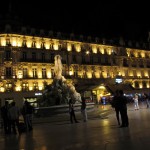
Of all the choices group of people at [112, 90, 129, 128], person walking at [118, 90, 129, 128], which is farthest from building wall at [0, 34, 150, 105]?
person walking at [118, 90, 129, 128]

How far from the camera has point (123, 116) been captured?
44.3 feet

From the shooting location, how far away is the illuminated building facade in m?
51.1

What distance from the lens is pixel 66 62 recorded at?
58719 mm

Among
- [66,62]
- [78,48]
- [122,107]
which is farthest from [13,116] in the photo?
[78,48]

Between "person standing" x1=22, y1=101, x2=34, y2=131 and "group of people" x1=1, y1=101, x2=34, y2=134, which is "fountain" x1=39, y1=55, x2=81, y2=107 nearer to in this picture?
"person standing" x1=22, y1=101, x2=34, y2=131

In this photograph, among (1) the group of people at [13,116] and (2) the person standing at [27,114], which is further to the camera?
(2) the person standing at [27,114]

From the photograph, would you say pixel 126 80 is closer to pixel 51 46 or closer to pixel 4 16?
pixel 51 46

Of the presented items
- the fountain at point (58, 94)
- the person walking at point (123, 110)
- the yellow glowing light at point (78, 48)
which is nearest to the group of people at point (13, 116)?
the person walking at point (123, 110)

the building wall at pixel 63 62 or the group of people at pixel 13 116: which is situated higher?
the building wall at pixel 63 62

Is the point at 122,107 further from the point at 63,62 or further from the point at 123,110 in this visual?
the point at 63,62

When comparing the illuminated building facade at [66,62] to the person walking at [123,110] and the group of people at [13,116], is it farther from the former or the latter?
the person walking at [123,110]

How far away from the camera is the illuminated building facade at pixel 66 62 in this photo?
5106 centimetres

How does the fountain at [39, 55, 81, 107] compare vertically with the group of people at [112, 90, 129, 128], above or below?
above

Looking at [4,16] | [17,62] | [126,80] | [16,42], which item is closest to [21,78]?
[17,62]
